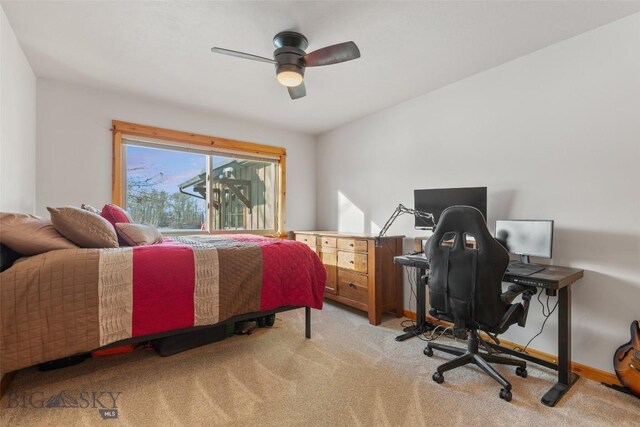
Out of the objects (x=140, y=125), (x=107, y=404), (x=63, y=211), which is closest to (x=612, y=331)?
(x=107, y=404)

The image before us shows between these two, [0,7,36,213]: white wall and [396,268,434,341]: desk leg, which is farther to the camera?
[396,268,434,341]: desk leg

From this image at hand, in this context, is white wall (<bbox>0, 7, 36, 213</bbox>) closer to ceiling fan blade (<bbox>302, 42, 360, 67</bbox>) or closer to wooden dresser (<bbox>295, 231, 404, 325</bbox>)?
ceiling fan blade (<bbox>302, 42, 360, 67</bbox>)

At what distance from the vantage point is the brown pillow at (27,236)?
1.64 m

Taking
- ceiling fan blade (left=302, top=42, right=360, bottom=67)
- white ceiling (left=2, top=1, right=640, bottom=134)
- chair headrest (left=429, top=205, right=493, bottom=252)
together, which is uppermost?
white ceiling (left=2, top=1, right=640, bottom=134)

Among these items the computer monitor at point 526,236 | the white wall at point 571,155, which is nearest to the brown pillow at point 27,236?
the computer monitor at point 526,236

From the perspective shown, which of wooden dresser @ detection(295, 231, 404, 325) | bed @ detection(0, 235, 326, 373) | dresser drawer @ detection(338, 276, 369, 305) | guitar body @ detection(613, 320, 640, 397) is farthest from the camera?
dresser drawer @ detection(338, 276, 369, 305)

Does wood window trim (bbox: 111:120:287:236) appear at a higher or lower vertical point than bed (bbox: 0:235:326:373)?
higher

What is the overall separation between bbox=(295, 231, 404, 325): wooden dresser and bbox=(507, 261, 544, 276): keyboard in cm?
121

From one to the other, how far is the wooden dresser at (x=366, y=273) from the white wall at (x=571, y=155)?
92 centimetres

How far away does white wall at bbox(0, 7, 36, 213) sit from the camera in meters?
2.01

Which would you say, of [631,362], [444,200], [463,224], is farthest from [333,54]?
[631,362]

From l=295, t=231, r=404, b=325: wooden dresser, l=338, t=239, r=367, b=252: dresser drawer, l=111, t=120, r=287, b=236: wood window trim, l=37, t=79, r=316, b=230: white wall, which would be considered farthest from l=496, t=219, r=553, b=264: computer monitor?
l=37, t=79, r=316, b=230: white wall

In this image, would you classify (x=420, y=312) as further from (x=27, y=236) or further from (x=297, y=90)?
(x=27, y=236)

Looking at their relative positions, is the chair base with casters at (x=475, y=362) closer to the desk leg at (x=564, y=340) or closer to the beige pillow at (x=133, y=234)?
the desk leg at (x=564, y=340)
